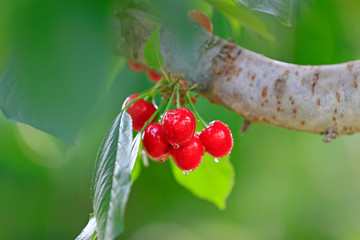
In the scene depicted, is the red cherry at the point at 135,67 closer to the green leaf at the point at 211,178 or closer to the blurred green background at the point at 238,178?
the blurred green background at the point at 238,178

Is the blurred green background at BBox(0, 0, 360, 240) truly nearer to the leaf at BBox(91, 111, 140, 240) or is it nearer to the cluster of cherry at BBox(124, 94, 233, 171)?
the cluster of cherry at BBox(124, 94, 233, 171)

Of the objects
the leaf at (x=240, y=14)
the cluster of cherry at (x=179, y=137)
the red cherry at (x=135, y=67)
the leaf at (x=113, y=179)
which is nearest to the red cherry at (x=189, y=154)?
the cluster of cherry at (x=179, y=137)

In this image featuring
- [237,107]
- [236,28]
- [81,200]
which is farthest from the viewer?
[81,200]

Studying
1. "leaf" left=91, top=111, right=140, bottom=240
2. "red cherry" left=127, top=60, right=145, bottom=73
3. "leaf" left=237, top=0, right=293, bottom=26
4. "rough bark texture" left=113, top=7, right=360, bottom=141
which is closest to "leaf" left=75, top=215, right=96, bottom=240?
"leaf" left=91, top=111, right=140, bottom=240

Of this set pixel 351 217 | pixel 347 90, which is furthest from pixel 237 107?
pixel 351 217

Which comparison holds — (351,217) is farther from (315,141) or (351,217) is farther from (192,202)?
(192,202)
